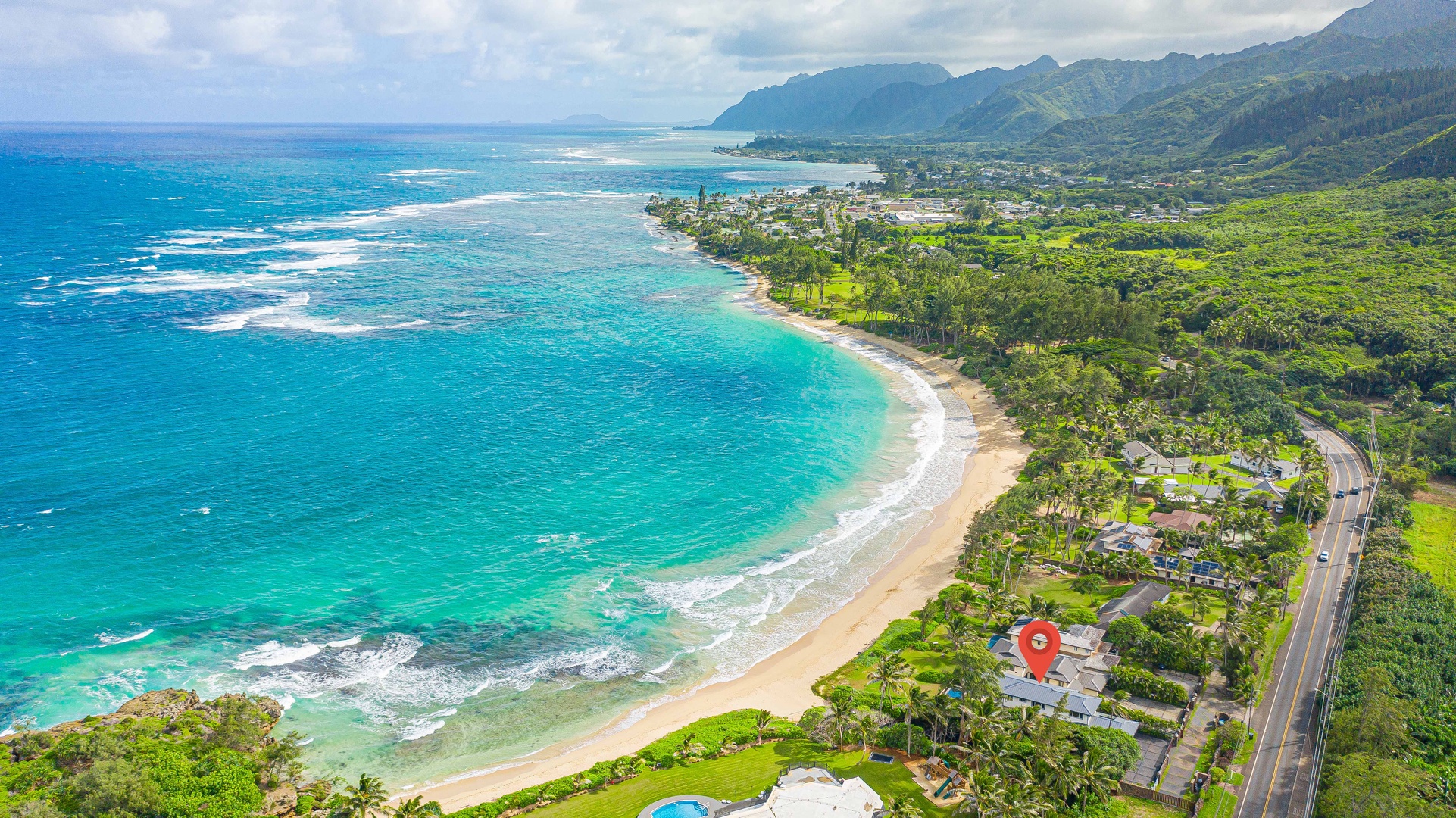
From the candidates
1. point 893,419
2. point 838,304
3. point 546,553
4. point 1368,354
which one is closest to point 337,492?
point 546,553

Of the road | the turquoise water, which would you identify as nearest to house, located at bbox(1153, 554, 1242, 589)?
the road

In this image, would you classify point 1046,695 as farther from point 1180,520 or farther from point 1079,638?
point 1180,520

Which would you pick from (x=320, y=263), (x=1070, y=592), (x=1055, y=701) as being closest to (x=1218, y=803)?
(x=1055, y=701)

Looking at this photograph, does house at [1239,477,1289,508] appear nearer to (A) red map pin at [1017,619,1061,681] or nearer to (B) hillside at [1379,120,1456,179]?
(A) red map pin at [1017,619,1061,681]

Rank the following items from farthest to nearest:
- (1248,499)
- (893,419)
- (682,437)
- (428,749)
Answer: (893,419)
(682,437)
(1248,499)
(428,749)

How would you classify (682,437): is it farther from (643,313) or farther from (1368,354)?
(1368,354)

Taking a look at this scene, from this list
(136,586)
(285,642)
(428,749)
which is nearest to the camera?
(428,749)

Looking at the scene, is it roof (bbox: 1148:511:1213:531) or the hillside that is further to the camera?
the hillside
